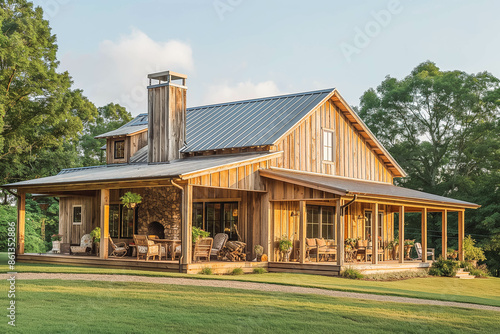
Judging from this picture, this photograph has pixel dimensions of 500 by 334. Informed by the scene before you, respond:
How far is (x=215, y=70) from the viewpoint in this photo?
746 inches

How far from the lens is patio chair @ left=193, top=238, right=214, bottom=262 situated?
16703mm

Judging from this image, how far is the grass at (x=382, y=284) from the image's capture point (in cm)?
1375

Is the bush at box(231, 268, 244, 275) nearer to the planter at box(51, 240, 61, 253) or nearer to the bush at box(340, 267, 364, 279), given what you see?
the bush at box(340, 267, 364, 279)

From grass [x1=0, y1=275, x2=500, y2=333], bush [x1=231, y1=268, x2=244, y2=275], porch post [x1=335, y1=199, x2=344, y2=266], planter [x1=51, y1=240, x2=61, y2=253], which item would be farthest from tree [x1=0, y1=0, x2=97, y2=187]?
grass [x1=0, y1=275, x2=500, y2=333]

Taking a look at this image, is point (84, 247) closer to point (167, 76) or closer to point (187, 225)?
point (167, 76)

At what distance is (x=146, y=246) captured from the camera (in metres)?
17.4

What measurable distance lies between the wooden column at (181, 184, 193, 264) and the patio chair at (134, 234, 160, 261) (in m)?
1.91

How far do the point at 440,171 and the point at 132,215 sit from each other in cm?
2265

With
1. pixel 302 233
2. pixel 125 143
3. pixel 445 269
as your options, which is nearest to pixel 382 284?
pixel 302 233

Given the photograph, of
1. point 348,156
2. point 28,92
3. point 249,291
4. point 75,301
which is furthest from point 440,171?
point 75,301

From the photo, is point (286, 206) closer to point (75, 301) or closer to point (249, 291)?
point (249, 291)

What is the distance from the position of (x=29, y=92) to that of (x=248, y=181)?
1479cm

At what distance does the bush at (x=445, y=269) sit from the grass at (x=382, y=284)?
3.69 ft

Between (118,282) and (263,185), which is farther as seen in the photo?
(263,185)
